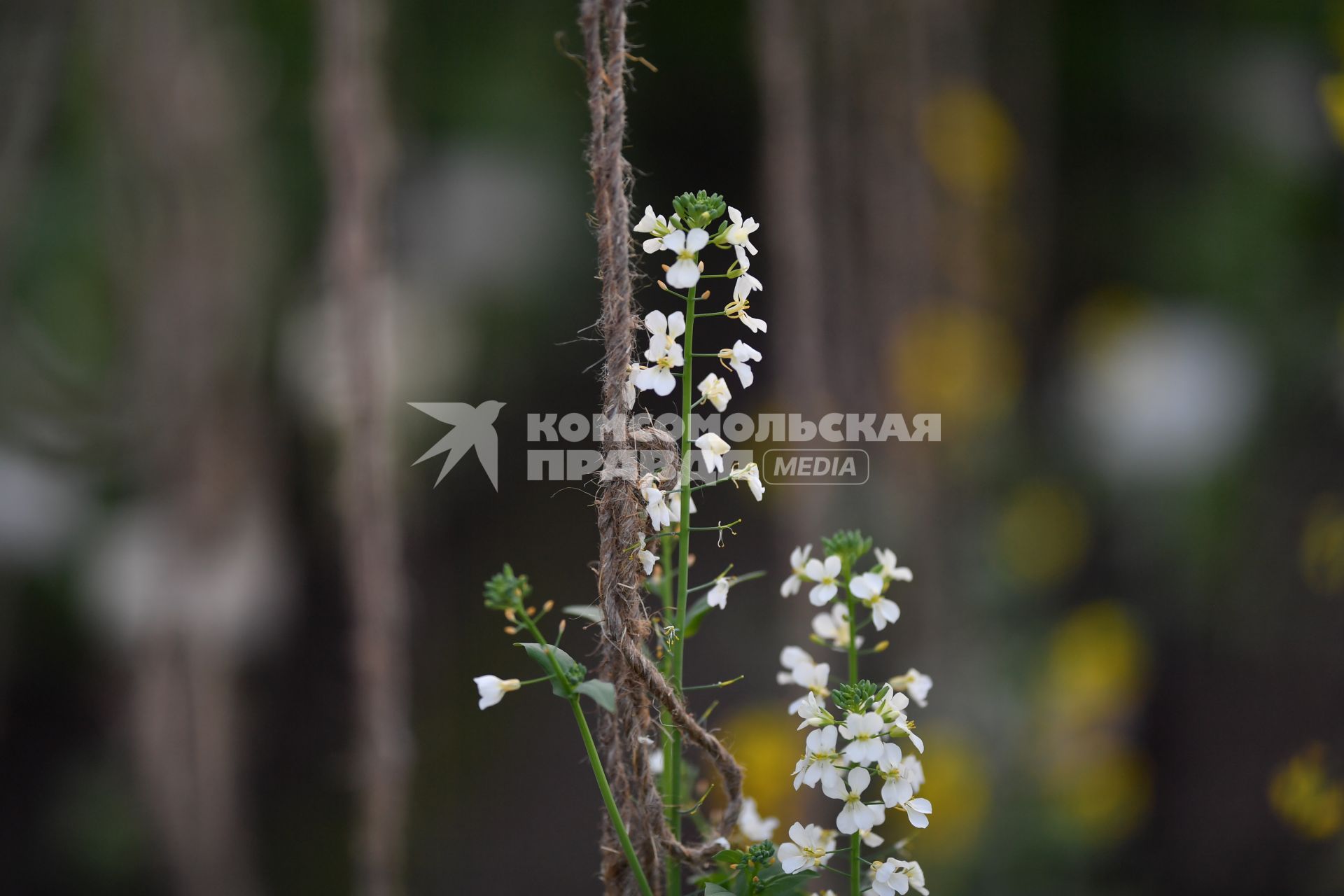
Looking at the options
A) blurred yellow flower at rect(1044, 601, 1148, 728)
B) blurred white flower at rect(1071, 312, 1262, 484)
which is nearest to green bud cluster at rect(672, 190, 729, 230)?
blurred yellow flower at rect(1044, 601, 1148, 728)

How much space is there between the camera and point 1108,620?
142 cm

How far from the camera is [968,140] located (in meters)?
1.45

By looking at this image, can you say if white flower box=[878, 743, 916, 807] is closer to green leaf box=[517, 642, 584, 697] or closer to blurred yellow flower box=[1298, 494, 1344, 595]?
green leaf box=[517, 642, 584, 697]

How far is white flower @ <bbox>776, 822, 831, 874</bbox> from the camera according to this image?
35 cm

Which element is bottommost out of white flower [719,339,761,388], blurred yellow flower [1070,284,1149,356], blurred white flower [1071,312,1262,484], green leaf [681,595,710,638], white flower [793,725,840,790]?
white flower [793,725,840,790]

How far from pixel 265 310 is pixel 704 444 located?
4.64 ft

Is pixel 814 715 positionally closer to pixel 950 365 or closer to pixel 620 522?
pixel 620 522

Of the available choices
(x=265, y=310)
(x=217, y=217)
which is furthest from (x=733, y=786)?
(x=265, y=310)

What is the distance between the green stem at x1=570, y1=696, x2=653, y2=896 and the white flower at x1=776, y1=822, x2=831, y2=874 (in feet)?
0.18

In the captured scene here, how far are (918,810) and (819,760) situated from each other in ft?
0.13

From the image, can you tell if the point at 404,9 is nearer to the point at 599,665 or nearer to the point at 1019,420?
the point at 1019,420

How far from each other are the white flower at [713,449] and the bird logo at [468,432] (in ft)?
→ 0.81

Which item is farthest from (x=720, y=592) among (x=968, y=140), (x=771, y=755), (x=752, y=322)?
(x=968, y=140)

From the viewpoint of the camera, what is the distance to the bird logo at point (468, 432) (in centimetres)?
77
